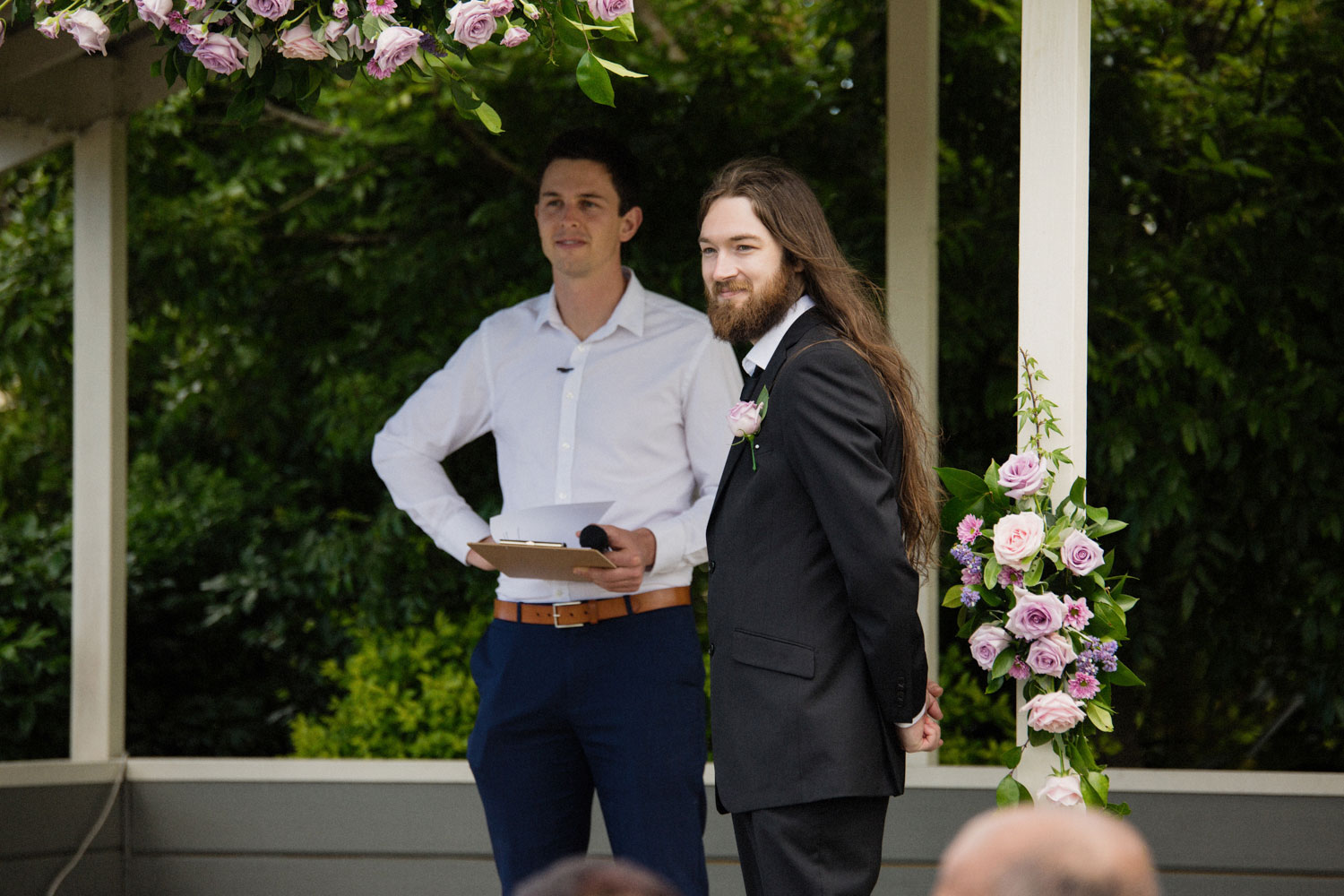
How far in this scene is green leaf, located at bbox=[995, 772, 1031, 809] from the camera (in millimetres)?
2221

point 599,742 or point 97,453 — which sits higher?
point 97,453

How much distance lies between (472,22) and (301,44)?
0.26m

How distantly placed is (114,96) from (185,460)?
1.53m

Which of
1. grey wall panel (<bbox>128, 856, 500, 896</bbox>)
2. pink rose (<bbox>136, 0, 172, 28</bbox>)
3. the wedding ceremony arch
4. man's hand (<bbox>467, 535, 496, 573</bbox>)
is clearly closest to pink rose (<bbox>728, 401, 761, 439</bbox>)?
man's hand (<bbox>467, 535, 496, 573</bbox>)

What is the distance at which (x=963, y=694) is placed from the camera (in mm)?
4234

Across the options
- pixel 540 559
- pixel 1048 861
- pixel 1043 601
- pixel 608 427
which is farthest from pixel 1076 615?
pixel 1048 861

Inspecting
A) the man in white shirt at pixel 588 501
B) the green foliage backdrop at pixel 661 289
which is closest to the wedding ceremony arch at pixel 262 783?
the green foliage backdrop at pixel 661 289

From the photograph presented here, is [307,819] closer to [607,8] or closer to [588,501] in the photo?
[588,501]

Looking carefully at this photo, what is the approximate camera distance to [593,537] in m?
2.56

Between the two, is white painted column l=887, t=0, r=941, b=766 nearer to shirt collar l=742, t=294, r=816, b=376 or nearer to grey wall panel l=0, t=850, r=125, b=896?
shirt collar l=742, t=294, r=816, b=376

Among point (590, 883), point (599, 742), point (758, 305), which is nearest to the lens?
point (590, 883)

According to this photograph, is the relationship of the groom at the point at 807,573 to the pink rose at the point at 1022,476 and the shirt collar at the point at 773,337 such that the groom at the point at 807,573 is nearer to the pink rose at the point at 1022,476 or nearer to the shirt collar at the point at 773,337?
the shirt collar at the point at 773,337

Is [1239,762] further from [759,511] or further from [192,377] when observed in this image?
[192,377]

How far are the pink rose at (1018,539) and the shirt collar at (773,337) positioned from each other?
0.46 m
